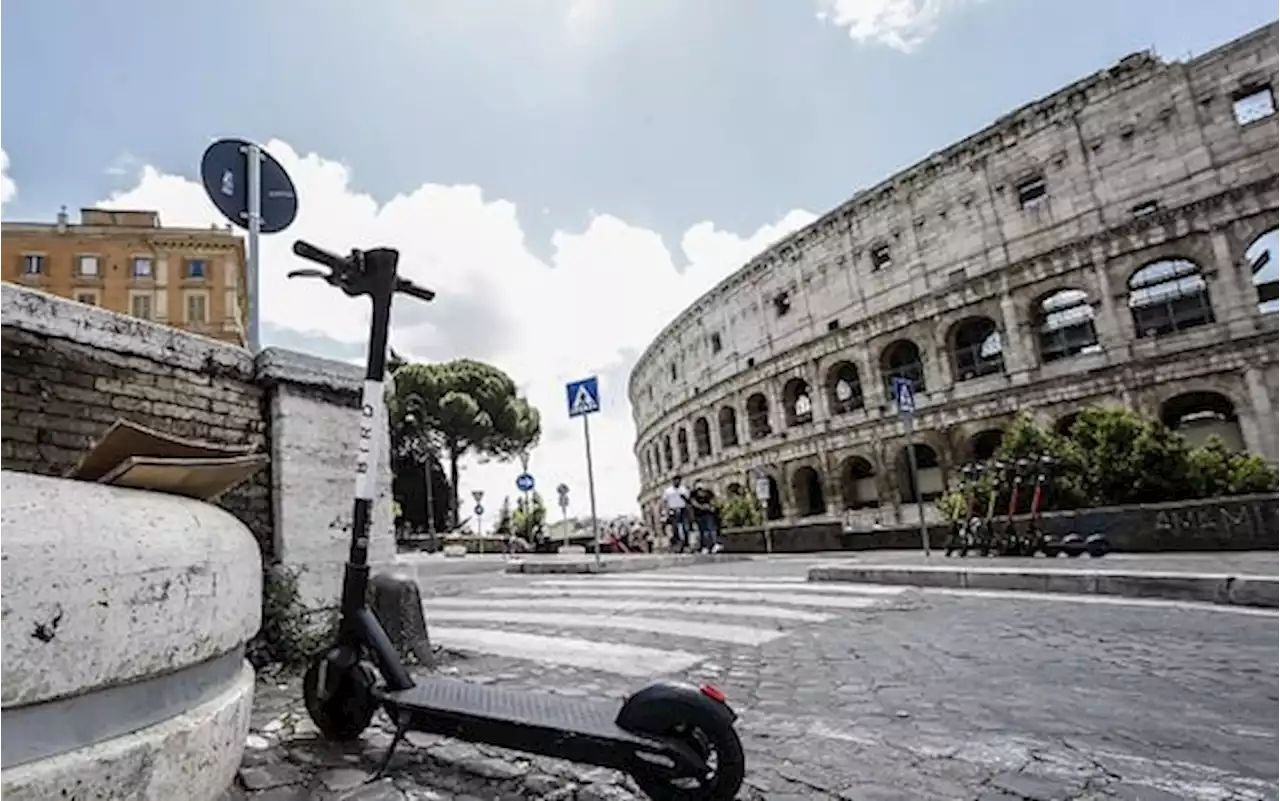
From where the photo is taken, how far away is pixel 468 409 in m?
46.4

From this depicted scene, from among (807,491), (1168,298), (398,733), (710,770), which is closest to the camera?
(710,770)

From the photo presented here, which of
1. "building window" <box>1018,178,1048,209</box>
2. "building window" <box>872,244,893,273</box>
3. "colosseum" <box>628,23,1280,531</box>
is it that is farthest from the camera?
"building window" <box>872,244,893,273</box>

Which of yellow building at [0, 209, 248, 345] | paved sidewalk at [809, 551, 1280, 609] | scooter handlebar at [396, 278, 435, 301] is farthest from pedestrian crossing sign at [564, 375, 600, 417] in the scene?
yellow building at [0, 209, 248, 345]

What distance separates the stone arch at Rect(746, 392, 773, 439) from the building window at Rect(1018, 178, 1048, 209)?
541 inches

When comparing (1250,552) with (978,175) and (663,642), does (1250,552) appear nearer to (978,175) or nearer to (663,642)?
(663,642)

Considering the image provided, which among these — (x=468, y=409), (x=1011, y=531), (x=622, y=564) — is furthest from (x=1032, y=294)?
(x=468, y=409)

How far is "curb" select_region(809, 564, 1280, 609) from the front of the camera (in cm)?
515

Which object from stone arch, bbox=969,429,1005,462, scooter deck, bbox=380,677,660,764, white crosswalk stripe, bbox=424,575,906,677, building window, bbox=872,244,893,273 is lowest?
white crosswalk stripe, bbox=424,575,906,677

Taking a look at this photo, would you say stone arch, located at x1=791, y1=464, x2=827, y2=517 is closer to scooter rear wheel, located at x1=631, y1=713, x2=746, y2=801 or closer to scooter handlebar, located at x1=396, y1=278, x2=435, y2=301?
scooter handlebar, located at x1=396, y1=278, x2=435, y2=301

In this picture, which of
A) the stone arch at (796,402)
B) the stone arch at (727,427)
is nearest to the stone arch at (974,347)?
the stone arch at (796,402)

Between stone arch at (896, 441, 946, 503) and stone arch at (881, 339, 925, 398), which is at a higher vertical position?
stone arch at (881, 339, 925, 398)

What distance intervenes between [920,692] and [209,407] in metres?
3.91

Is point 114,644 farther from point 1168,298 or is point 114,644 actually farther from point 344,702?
point 1168,298

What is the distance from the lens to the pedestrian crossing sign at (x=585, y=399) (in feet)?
37.9
